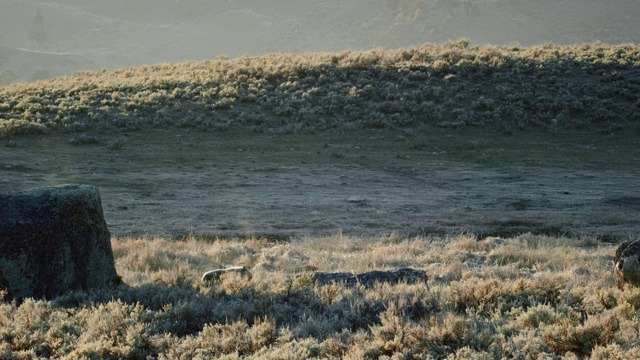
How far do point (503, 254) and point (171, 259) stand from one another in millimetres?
6273

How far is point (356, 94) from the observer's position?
109 ft

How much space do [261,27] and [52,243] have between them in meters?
129

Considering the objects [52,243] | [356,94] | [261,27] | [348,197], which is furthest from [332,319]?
[261,27]

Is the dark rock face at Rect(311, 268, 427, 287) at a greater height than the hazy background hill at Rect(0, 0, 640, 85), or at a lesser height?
lesser

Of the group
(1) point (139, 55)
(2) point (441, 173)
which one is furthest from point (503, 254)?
(1) point (139, 55)

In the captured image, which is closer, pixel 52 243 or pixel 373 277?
pixel 52 243

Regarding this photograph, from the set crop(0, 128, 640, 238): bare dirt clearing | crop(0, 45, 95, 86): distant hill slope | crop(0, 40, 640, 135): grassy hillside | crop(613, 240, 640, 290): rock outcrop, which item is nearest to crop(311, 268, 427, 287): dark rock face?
crop(613, 240, 640, 290): rock outcrop

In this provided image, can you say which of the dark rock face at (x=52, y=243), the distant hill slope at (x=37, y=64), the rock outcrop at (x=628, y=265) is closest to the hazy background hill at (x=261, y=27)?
the distant hill slope at (x=37, y=64)

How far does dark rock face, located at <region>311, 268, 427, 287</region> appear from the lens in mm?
7816

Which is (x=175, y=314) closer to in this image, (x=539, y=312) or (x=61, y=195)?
(x=61, y=195)

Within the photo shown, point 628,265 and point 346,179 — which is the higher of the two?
point 628,265

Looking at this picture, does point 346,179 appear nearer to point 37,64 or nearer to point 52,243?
point 52,243

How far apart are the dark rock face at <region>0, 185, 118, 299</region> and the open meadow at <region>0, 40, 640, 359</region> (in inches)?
13.7

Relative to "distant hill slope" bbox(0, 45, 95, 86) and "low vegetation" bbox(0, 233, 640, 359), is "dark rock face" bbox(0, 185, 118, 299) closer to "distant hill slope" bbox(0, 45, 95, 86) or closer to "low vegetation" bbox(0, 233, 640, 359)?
"low vegetation" bbox(0, 233, 640, 359)
